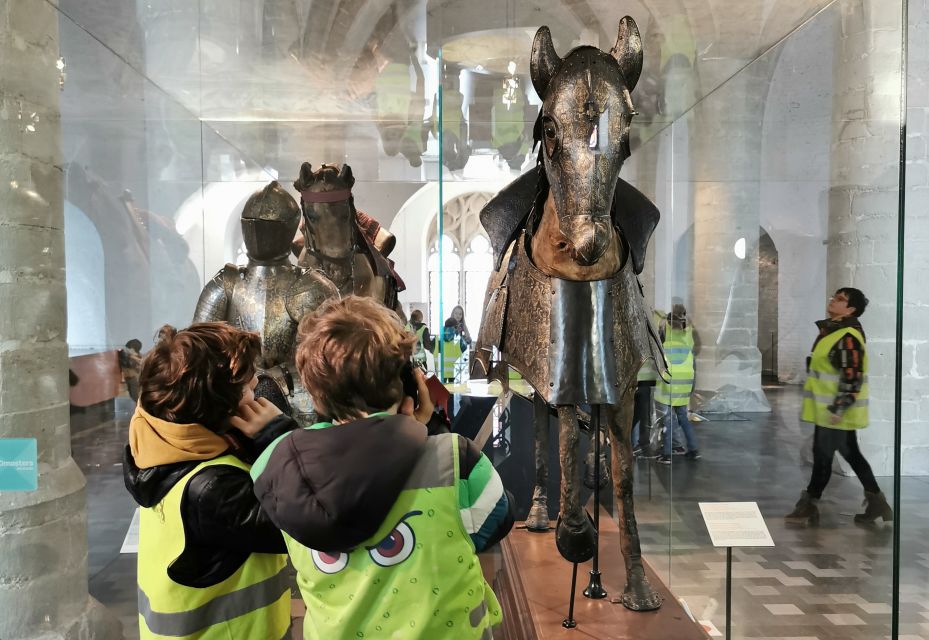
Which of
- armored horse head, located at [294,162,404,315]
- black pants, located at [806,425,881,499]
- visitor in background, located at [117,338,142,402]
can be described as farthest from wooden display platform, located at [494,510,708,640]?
visitor in background, located at [117,338,142,402]

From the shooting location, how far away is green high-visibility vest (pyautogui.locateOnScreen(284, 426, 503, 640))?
1118 millimetres

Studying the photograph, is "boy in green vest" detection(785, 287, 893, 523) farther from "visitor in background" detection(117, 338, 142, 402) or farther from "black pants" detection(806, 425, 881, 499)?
"visitor in background" detection(117, 338, 142, 402)

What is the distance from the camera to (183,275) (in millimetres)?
2916

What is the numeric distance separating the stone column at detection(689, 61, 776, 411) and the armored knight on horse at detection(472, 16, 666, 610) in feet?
2.64

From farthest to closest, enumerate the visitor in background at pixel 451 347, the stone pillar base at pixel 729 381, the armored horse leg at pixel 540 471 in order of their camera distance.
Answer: the visitor in background at pixel 451 347
the armored horse leg at pixel 540 471
the stone pillar base at pixel 729 381

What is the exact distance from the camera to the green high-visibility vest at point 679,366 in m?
3.17

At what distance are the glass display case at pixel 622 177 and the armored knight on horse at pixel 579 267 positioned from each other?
1.01 feet

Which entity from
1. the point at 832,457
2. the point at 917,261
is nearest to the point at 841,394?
the point at 832,457

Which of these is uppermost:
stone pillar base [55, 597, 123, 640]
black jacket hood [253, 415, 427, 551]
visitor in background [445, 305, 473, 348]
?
visitor in background [445, 305, 473, 348]

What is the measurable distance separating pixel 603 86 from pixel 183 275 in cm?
205

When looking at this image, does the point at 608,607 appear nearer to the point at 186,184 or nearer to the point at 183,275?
the point at 183,275

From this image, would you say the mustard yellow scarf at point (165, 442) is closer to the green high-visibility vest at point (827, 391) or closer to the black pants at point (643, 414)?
the green high-visibility vest at point (827, 391)

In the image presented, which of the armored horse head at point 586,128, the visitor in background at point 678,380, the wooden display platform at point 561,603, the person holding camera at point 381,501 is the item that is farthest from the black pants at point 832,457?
the person holding camera at point 381,501

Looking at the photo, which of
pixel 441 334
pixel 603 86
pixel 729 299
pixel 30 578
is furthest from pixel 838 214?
pixel 30 578
